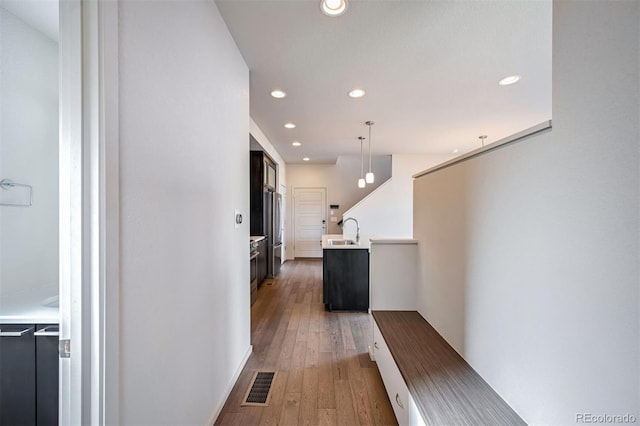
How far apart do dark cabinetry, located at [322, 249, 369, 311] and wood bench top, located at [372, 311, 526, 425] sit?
5.47ft

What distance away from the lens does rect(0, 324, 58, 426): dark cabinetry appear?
1054 mm

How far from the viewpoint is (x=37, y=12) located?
1399mm

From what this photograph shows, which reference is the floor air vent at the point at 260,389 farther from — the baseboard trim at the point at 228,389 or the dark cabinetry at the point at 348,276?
the dark cabinetry at the point at 348,276

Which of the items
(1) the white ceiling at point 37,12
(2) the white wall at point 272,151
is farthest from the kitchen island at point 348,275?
(1) the white ceiling at point 37,12

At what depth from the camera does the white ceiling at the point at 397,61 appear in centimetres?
176

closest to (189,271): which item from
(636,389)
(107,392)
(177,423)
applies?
(107,392)

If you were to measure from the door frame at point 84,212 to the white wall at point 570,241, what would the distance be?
1456 mm

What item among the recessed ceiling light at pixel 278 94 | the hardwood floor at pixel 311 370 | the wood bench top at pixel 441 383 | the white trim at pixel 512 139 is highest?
the recessed ceiling light at pixel 278 94

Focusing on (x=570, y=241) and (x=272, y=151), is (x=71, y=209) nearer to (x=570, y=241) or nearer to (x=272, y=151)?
(x=570, y=241)

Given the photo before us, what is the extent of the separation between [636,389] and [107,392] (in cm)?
146

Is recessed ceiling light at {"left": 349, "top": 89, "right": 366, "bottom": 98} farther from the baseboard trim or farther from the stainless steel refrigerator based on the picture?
the baseboard trim

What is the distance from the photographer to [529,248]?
41.0 inches

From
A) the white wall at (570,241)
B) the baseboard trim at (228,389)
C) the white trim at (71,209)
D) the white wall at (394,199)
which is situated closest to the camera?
the white wall at (570,241)

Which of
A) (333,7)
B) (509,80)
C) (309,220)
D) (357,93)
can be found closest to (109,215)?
(333,7)
